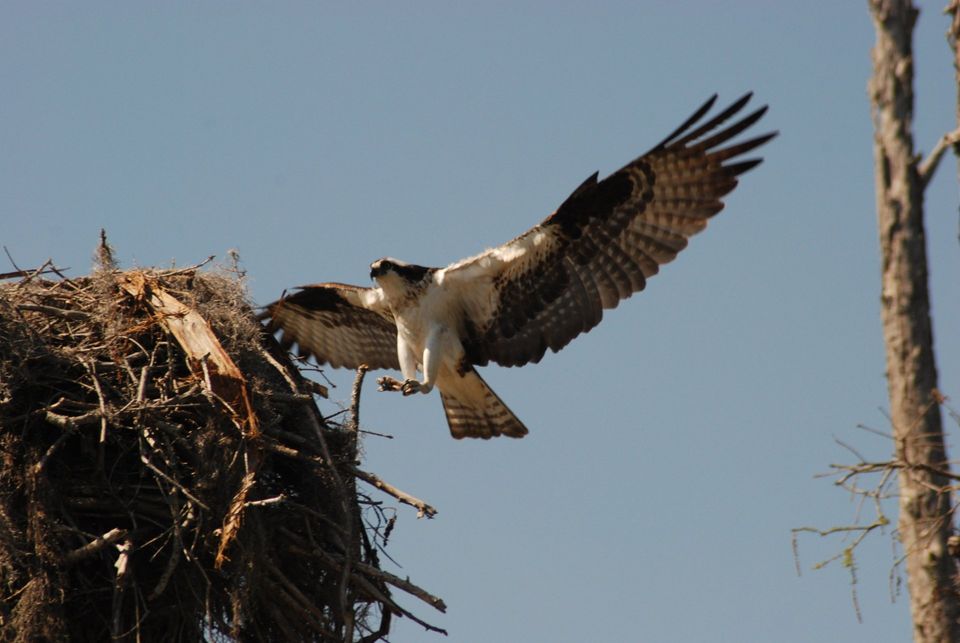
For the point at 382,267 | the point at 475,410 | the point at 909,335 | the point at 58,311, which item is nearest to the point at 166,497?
the point at 58,311

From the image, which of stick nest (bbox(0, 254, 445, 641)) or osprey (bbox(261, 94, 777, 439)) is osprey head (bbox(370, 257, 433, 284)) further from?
stick nest (bbox(0, 254, 445, 641))

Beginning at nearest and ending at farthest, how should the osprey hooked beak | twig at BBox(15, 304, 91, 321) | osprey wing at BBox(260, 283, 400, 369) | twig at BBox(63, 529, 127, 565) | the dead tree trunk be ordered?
the dead tree trunk, twig at BBox(63, 529, 127, 565), twig at BBox(15, 304, 91, 321), the osprey hooked beak, osprey wing at BBox(260, 283, 400, 369)

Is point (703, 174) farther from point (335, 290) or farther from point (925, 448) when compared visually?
point (925, 448)

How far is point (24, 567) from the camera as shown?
6469mm

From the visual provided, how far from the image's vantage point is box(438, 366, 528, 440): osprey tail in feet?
29.1

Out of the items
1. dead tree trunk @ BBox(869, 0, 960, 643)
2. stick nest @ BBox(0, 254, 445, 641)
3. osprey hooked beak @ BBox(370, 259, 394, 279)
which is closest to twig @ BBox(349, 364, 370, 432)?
stick nest @ BBox(0, 254, 445, 641)

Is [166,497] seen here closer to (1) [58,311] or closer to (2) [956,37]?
(1) [58,311]

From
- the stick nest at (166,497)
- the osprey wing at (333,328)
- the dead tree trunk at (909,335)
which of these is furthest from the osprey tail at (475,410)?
the dead tree trunk at (909,335)

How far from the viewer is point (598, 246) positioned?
826 cm

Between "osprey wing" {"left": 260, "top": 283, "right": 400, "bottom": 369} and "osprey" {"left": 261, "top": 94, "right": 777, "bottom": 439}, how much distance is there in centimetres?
12

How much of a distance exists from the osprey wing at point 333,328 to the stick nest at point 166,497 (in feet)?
6.34

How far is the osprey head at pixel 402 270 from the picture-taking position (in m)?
8.48

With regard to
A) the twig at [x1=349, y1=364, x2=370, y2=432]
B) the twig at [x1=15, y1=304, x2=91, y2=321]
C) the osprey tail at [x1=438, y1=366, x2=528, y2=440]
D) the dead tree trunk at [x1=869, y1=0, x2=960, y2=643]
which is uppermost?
the osprey tail at [x1=438, y1=366, x2=528, y2=440]

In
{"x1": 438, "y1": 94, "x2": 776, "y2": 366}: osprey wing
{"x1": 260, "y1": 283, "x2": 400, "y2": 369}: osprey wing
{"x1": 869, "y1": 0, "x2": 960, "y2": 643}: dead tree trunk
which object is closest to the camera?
{"x1": 869, "y1": 0, "x2": 960, "y2": 643}: dead tree trunk
